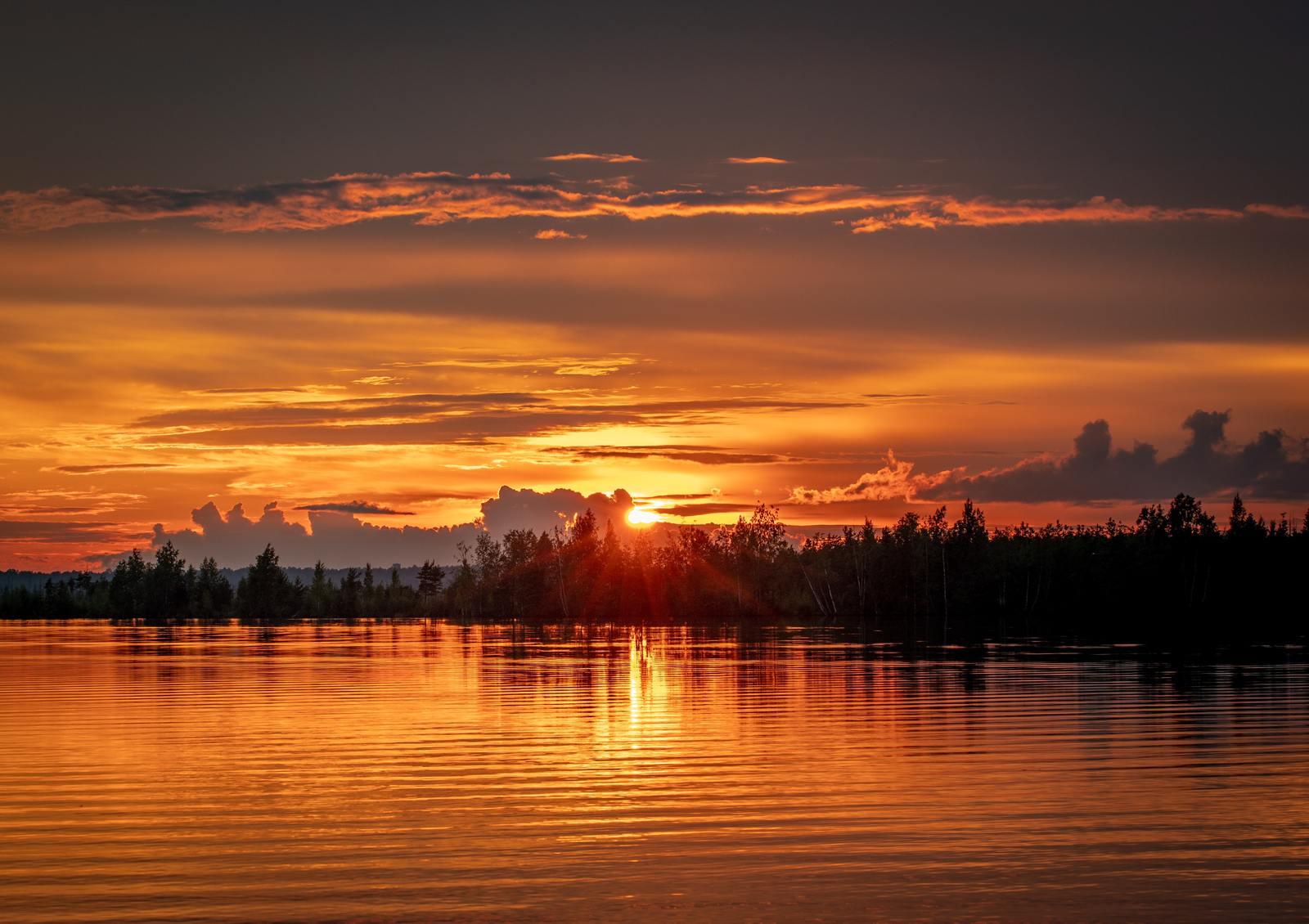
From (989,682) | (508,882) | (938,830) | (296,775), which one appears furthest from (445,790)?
(989,682)

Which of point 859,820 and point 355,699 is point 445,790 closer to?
point 859,820

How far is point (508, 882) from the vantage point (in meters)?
19.0

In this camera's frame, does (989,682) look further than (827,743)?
Yes

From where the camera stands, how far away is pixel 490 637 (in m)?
132

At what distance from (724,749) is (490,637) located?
9981 centimetres

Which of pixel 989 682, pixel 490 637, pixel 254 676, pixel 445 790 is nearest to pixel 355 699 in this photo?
pixel 254 676

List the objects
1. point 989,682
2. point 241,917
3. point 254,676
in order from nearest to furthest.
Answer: point 241,917 → point 989,682 → point 254,676

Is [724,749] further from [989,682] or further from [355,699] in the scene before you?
[989,682]

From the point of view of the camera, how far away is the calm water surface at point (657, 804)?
18.2m

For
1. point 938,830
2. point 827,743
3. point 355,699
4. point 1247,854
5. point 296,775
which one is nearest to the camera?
point 1247,854

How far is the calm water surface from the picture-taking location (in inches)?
Answer: 718

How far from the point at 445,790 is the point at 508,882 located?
8765 mm

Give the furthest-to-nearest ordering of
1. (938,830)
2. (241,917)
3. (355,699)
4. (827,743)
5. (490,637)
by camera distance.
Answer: (490,637) → (355,699) → (827,743) → (938,830) → (241,917)

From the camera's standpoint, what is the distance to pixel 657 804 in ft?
83.9
